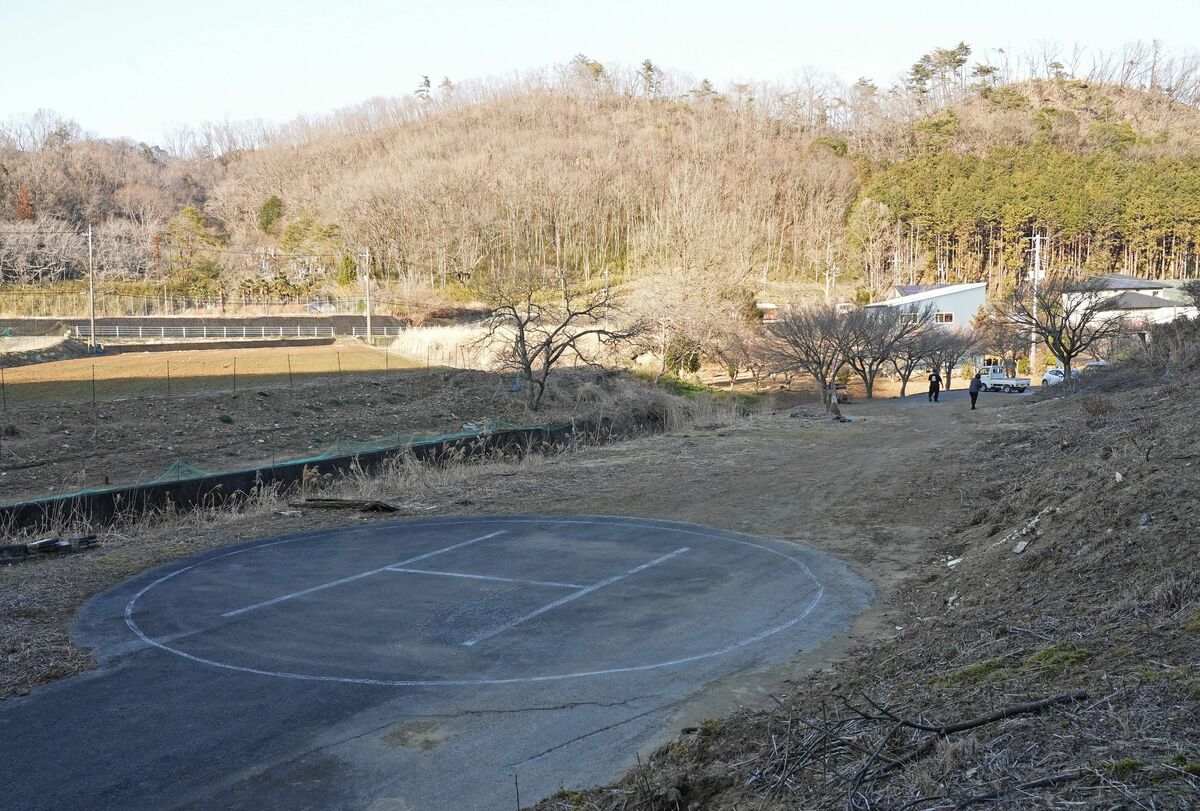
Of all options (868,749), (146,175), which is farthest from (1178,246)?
(146,175)

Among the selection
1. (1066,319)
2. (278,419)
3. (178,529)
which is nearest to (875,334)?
(1066,319)

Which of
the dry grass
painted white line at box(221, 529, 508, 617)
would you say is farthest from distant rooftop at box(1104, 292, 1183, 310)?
painted white line at box(221, 529, 508, 617)

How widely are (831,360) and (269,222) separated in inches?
3624

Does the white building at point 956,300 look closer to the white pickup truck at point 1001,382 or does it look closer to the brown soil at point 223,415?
the white pickup truck at point 1001,382

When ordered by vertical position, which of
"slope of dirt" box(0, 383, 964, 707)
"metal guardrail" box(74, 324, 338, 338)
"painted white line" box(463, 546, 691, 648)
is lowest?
"painted white line" box(463, 546, 691, 648)

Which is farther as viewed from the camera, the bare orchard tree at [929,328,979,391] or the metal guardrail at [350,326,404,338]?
the metal guardrail at [350,326,404,338]

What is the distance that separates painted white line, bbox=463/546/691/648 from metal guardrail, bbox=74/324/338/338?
195 feet

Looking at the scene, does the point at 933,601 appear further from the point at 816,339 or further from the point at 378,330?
the point at 378,330

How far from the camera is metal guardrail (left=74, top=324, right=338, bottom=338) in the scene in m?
66.3

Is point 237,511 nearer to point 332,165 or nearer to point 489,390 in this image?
point 489,390

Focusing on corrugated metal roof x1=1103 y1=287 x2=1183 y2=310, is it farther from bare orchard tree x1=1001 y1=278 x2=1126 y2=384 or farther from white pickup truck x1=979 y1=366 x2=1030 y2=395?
bare orchard tree x1=1001 y1=278 x2=1126 y2=384

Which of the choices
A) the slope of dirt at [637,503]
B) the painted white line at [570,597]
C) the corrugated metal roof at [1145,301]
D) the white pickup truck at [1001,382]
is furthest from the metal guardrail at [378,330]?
the painted white line at [570,597]

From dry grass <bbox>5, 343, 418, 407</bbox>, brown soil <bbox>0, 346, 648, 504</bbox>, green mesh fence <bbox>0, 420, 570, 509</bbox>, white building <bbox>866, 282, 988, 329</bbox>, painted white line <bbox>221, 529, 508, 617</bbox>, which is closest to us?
painted white line <bbox>221, 529, 508, 617</bbox>

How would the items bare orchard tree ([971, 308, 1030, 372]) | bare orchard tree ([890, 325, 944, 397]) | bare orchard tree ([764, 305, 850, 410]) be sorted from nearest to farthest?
bare orchard tree ([764, 305, 850, 410]) → bare orchard tree ([890, 325, 944, 397]) → bare orchard tree ([971, 308, 1030, 372])
